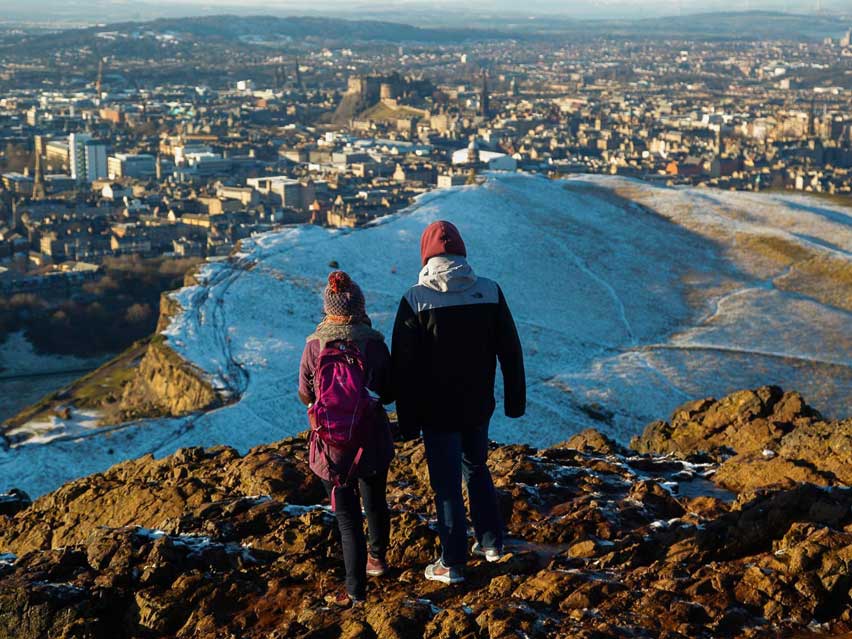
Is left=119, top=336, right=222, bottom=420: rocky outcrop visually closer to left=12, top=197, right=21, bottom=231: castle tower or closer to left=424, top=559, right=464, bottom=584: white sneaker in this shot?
left=424, top=559, right=464, bottom=584: white sneaker

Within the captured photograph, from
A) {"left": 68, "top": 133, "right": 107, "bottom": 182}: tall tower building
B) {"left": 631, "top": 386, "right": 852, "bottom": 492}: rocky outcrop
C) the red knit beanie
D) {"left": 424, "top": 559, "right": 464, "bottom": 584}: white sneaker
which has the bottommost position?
{"left": 68, "top": 133, "right": 107, "bottom": 182}: tall tower building

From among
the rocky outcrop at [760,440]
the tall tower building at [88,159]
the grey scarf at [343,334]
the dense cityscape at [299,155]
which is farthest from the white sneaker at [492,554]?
the tall tower building at [88,159]

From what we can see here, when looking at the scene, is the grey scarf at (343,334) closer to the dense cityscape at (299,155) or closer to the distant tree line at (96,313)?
the distant tree line at (96,313)

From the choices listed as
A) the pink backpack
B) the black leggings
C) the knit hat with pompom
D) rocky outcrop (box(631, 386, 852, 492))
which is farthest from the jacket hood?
rocky outcrop (box(631, 386, 852, 492))

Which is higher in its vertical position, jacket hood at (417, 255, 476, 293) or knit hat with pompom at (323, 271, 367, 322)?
jacket hood at (417, 255, 476, 293)

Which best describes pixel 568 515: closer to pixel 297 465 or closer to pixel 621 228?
pixel 297 465

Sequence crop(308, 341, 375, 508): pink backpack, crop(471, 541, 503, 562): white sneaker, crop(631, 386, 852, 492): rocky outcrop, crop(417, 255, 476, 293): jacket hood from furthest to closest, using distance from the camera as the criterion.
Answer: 1. crop(631, 386, 852, 492): rocky outcrop
2. crop(471, 541, 503, 562): white sneaker
3. crop(417, 255, 476, 293): jacket hood
4. crop(308, 341, 375, 508): pink backpack
